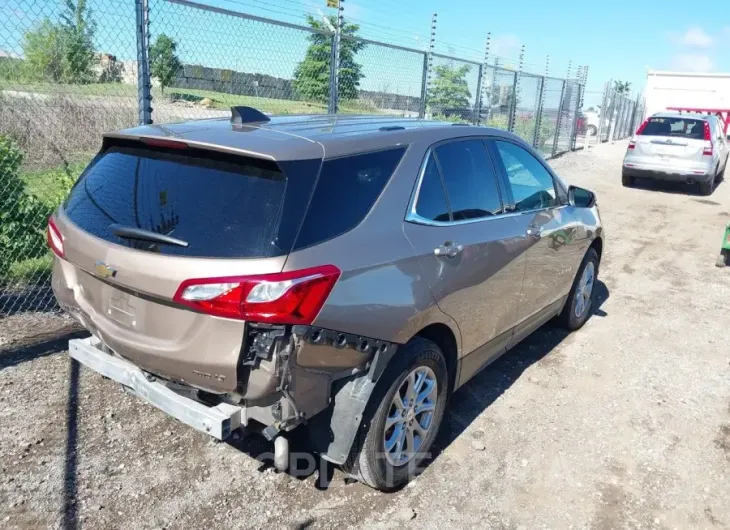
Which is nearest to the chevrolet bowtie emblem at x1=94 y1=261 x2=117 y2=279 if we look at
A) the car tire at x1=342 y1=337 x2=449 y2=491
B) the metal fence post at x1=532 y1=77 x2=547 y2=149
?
the car tire at x1=342 y1=337 x2=449 y2=491

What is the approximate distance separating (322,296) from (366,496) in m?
1.25

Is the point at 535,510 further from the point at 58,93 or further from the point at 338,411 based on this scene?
the point at 58,93

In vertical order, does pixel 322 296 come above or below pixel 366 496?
above

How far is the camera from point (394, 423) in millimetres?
3045

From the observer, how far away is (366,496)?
3119 millimetres

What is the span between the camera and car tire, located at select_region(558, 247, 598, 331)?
17.0 feet

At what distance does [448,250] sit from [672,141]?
39.5 feet

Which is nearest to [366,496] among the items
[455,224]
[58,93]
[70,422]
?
[455,224]

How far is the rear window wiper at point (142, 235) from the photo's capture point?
8.20ft

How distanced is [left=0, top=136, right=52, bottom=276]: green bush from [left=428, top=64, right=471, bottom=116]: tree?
→ 7064 millimetres

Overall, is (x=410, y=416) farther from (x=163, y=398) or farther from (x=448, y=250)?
(x=163, y=398)

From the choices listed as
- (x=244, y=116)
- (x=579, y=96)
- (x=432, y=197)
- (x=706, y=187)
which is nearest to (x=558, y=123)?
(x=579, y=96)

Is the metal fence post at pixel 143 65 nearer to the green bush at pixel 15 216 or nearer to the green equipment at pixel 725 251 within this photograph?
the green bush at pixel 15 216

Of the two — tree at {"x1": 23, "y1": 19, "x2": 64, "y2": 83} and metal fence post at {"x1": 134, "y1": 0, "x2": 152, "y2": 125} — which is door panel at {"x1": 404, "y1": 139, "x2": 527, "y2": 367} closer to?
Result: metal fence post at {"x1": 134, "y1": 0, "x2": 152, "y2": 125}
